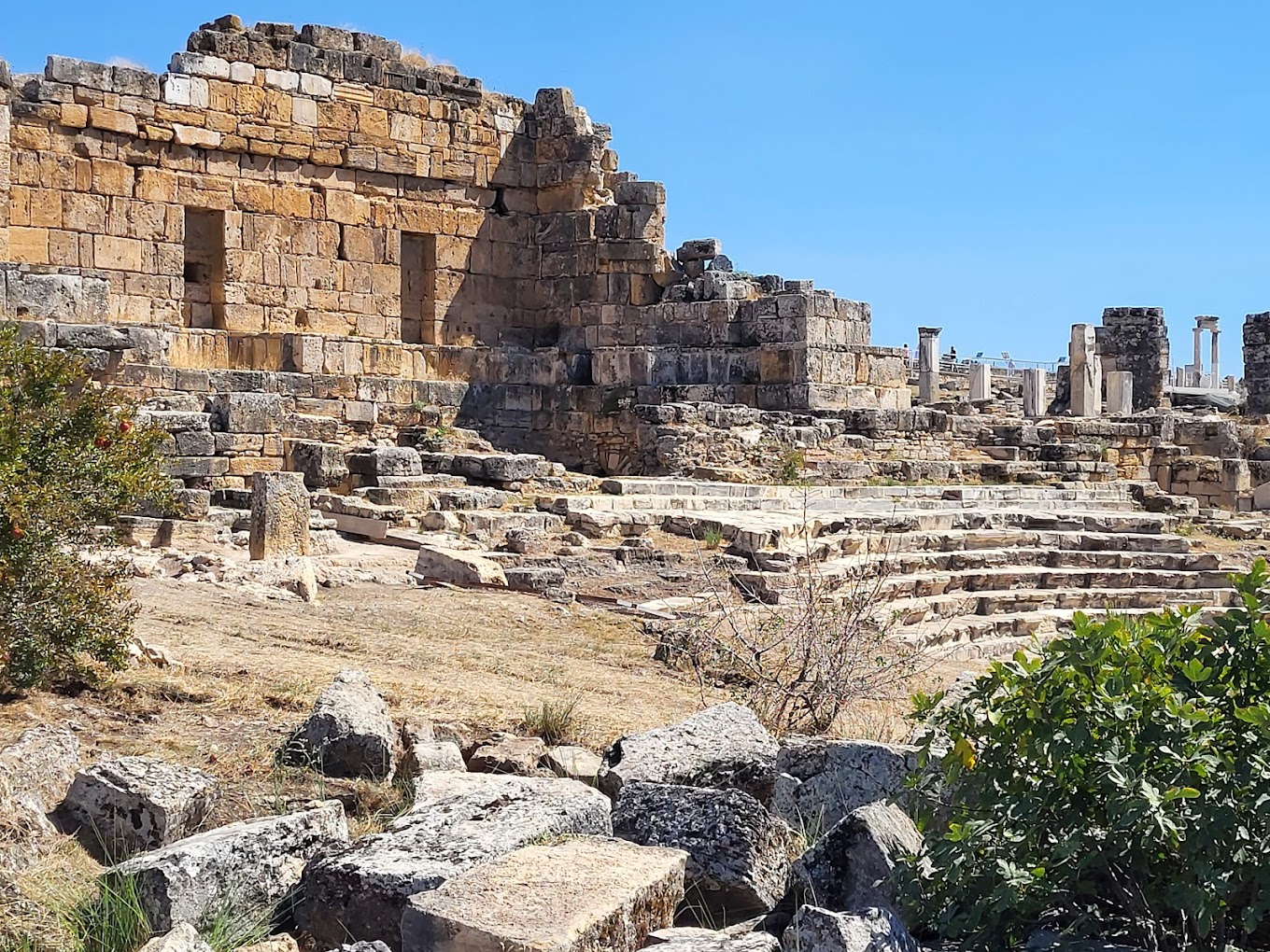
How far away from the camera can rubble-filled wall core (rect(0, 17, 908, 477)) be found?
55.9 ft

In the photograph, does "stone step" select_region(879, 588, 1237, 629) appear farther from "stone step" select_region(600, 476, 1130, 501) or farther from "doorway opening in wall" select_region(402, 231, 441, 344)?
"doorway opening in wall" select_region(402, 231, 441, 344)

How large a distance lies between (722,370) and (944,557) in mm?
6741

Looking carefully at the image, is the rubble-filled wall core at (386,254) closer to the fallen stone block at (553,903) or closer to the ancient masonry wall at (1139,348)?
the fallen stone block at (553,903)

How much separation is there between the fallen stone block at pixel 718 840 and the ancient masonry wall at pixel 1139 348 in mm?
29126

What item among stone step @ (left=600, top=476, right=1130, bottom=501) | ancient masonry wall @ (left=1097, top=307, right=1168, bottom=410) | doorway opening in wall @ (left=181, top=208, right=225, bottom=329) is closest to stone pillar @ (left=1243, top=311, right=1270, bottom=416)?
ancient masonry wall @ (left=1097, top=307, right=1168, bottom=410)

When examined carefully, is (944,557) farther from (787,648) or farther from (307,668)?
(307,668)

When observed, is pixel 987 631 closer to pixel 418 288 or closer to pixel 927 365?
pixel 418 288

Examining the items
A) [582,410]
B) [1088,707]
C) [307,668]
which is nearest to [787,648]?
[307,668]

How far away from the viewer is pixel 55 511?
236 inches

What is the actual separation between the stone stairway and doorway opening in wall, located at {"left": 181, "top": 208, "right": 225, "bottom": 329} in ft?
21.0

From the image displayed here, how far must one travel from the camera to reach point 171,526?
1119 centimetres

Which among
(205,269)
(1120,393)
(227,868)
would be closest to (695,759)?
(227,868)

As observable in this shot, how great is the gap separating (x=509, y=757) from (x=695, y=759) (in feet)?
2.40

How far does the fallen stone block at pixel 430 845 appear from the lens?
394 centimetres
